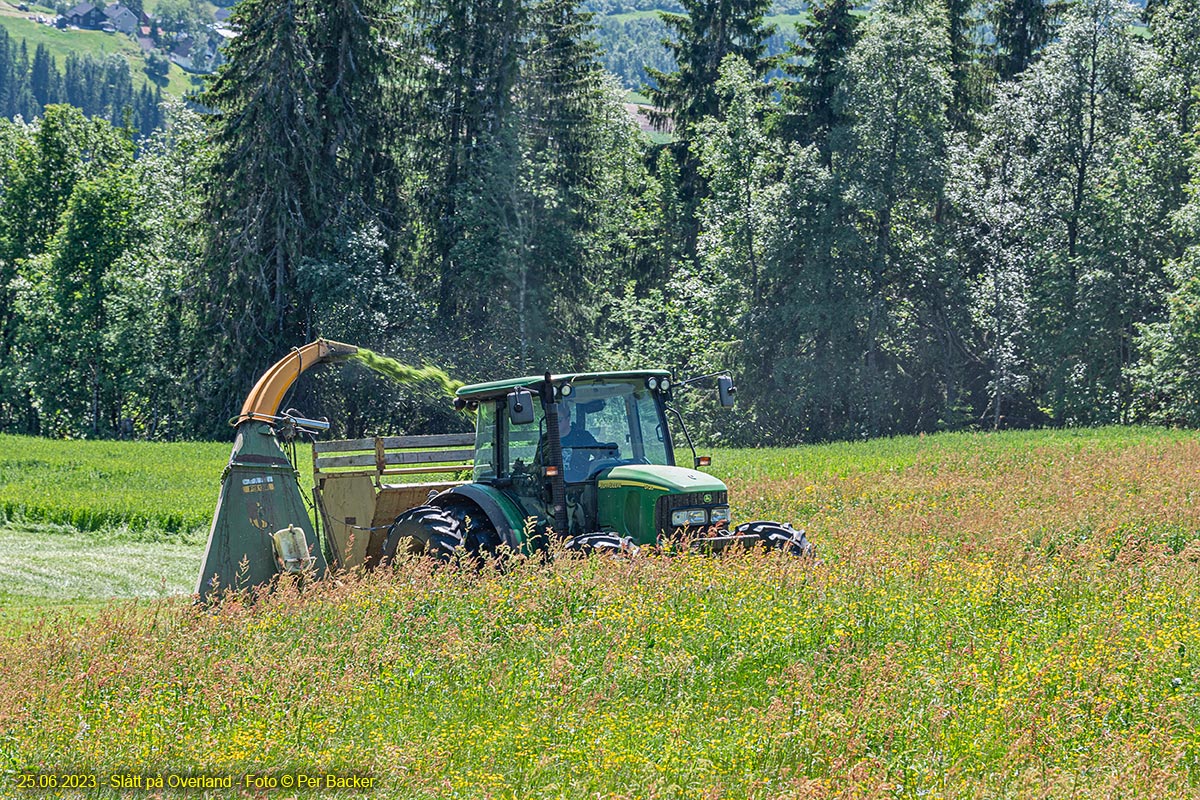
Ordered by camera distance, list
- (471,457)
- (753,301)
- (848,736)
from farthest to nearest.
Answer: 1. (753,301)
2. (471,457)
3. (848,736)

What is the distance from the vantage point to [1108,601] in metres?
9.21

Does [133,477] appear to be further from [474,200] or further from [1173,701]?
[1173,701]

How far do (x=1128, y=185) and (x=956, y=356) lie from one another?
8111 mm

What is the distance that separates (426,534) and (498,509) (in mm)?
679

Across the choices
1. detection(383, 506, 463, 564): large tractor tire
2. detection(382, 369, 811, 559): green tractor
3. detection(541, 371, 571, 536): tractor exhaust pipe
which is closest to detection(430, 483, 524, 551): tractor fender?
detection(382, 369, 811, 559): green tractor

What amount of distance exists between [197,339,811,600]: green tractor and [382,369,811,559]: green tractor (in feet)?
0.04

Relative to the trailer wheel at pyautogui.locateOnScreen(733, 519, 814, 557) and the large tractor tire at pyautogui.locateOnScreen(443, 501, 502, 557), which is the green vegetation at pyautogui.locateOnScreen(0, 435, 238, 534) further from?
the trailer wheel at pyautogui.locateOnScreen(733, 519, 814, 557)

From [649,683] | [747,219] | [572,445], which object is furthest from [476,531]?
[747,219]

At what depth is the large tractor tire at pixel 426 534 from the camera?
34.1 ft

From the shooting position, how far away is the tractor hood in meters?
10.1

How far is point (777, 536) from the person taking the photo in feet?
34.7

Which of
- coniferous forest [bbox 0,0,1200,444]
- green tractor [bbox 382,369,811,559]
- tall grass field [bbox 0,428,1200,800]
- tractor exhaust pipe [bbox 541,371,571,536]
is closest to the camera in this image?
tall grass field [bbox 0,428,1200,800]

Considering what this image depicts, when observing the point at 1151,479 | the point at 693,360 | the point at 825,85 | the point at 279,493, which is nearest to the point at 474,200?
the point at 693,360

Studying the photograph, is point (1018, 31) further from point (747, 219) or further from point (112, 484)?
point (112, 484)
